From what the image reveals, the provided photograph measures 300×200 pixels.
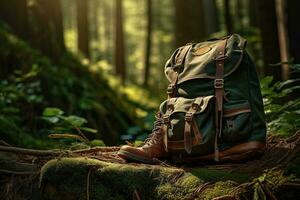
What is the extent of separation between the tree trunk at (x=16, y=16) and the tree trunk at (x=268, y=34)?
406 cm

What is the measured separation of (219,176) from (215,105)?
543 millimetres

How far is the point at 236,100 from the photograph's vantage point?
10.5ft

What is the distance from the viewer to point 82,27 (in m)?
15.5

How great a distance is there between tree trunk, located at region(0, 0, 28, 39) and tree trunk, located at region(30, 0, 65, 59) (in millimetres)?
301

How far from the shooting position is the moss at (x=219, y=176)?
110 inches

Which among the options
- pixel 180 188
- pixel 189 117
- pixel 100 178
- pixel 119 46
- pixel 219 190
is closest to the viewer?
pixel 219 190

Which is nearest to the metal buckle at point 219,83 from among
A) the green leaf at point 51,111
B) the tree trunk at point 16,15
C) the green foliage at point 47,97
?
the green leaf at point 51,111

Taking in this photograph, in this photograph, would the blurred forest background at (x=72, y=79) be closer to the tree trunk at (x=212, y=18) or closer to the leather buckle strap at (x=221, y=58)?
the leather buckle strap at (x=221, y=58)

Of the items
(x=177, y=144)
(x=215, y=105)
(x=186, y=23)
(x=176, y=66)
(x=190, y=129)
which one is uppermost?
(x=186, y=23)

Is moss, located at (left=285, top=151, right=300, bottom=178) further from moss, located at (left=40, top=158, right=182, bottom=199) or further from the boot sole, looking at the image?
the boot sole

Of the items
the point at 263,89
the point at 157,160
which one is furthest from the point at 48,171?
the point at 263,89

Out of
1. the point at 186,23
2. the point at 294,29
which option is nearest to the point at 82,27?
the point at 186,23

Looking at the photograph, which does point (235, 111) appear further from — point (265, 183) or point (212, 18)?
point (212, 18)

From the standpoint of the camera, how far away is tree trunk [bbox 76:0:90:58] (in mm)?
15469
